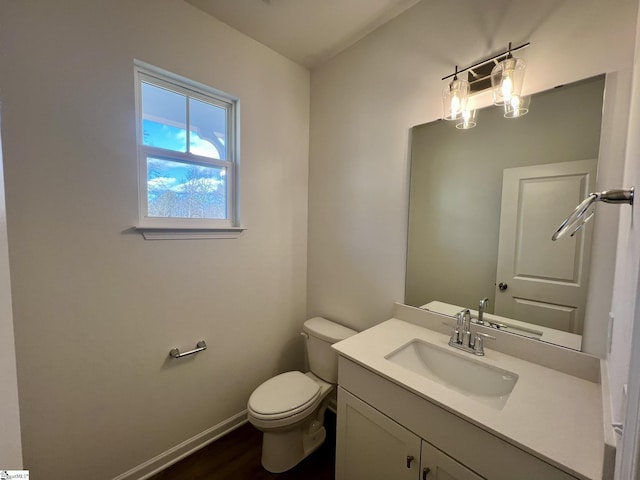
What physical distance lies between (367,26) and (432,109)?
2.32 ft

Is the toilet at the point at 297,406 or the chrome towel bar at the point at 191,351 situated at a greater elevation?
the chrome towel bar at the point at 191,351

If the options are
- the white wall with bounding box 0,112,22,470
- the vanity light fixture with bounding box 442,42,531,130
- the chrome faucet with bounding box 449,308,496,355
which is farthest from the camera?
the chrome faucet with bounding box 449,308,496,355

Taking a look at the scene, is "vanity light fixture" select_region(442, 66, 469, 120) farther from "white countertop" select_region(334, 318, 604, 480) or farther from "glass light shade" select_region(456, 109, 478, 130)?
"white countertop" select_region(334, 318, 604, 480)

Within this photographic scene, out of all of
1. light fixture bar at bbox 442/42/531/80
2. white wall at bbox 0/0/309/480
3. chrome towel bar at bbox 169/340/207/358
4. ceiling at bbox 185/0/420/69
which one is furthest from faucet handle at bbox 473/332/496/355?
ceiling at bbox 185/0/420/69

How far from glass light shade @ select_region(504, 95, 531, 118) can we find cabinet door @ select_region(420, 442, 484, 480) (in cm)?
137

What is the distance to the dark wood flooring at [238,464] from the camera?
1461 millimetres

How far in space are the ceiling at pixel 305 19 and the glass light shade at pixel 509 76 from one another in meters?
0.68

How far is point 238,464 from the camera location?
153cm

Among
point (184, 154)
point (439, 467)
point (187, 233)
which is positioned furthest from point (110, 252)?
point (439, 467)

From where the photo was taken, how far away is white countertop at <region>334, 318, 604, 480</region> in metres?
0.67

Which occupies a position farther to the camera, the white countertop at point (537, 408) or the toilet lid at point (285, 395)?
the toilet lid at point (285, 395)

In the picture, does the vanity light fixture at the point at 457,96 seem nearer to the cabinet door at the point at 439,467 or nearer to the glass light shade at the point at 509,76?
the glass light shade at the point at 509,76

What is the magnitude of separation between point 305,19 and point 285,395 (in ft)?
7.25

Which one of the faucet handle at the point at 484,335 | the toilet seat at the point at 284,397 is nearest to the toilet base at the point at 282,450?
the toilet seat at the point at 284,397
